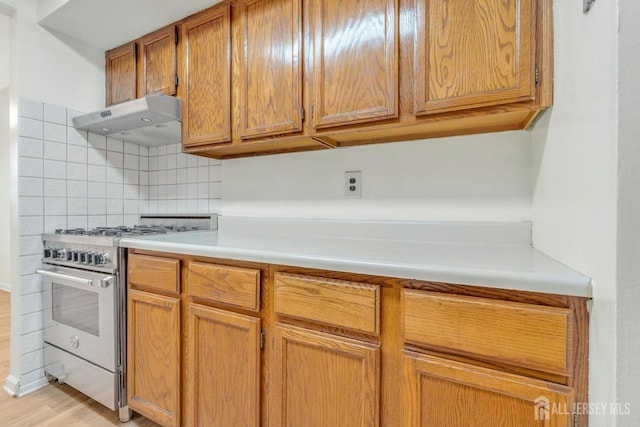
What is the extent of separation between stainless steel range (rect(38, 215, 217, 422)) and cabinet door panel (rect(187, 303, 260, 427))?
448mm

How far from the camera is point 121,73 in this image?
1830 millimetres

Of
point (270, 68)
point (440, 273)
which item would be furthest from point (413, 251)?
point (270, 68)

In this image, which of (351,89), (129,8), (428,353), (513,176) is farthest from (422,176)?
(129,8)

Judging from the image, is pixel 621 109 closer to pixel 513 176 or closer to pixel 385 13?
→ pixel 513 176

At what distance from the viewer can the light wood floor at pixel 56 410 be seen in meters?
1.38

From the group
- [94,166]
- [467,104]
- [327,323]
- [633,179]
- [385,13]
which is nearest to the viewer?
[633,179]

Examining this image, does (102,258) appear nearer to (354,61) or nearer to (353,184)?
(353,184)

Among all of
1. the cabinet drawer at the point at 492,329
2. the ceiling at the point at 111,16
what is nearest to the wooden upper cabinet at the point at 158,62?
the ceiling at the point at 111,16

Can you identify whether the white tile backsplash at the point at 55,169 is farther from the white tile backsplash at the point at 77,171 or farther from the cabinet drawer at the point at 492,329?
the cabinet drawer at the point at 492,329

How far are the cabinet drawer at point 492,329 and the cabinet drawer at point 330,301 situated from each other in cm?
9

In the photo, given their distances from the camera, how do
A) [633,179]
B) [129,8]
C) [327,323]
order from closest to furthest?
[633,179] < [327,323] < [129,8]

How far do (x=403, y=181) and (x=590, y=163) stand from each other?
761mm

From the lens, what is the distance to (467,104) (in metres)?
0.98

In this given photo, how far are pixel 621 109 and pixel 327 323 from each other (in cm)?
79
